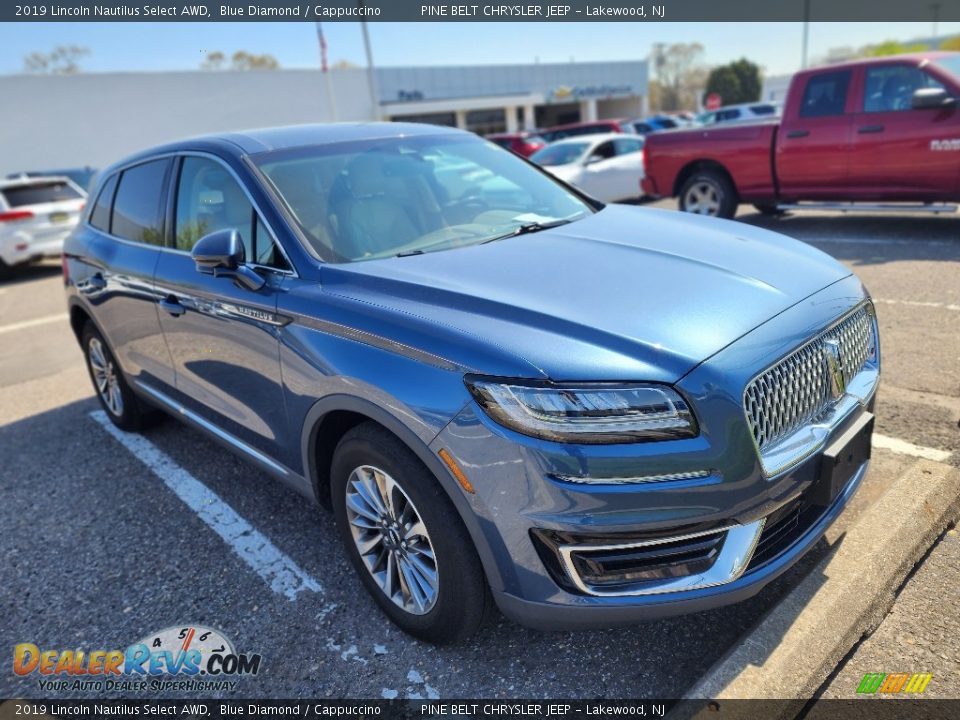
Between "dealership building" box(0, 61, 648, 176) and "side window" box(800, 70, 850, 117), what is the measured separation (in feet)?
71.9

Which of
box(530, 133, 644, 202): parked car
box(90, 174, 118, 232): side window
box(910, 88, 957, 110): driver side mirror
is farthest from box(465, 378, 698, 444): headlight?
box(530, 133, 644, 202): parked car

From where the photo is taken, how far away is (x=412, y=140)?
377cm

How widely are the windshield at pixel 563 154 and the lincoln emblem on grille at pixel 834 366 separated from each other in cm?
1072

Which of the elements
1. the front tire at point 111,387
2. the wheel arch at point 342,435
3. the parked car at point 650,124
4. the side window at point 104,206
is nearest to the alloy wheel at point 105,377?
the front tire at point 111,387

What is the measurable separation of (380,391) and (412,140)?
1.90 m

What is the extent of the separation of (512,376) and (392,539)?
2.90ft

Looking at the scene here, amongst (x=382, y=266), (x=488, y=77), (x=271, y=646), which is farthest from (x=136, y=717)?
(x=488, y=77)

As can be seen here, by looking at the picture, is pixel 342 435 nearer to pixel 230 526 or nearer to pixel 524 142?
pixel 230 526

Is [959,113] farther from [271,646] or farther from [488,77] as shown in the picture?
[488,77]

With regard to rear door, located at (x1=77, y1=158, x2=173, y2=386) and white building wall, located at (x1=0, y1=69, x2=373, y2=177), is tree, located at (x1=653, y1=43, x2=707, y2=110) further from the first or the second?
rear door, located at (x1=77, y1=158, x2=173, y2=386)

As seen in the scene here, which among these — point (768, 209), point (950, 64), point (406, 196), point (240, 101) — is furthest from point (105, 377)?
point (240, 101)

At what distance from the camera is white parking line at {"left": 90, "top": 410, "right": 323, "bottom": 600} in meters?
3.09

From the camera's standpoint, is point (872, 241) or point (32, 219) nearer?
point (872, 241)

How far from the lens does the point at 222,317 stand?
320cm
